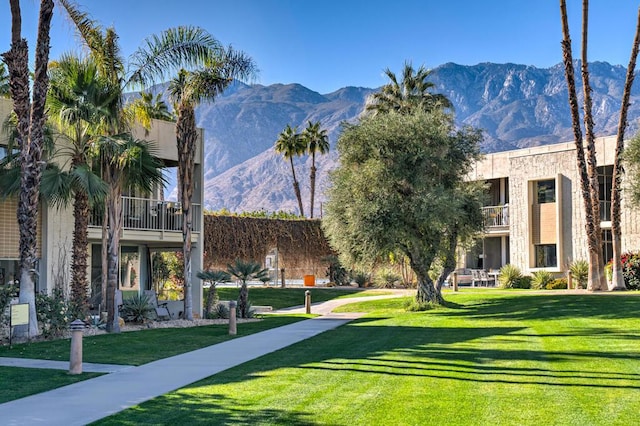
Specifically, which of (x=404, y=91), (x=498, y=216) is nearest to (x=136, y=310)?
(x=498, y=216)

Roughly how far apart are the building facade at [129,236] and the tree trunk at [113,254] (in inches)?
68.0

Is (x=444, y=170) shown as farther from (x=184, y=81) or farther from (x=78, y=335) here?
(x=78, y=335)

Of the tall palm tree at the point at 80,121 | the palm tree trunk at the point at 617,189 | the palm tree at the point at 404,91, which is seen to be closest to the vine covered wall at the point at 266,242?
the palm tree at the point at 404,91

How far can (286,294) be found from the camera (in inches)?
1469

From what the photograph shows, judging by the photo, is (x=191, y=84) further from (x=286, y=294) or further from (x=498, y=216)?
(x=498, y=216)

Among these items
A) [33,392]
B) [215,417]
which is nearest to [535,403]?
[215,417]

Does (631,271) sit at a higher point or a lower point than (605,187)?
lower

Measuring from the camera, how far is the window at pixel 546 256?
125 ft


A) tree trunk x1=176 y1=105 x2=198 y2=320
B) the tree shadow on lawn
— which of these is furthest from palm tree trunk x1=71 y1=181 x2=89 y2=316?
the tree shadow on lawn

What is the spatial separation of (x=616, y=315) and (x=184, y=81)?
14.3 meters

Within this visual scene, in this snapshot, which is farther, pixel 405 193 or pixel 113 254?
pixel 405 193

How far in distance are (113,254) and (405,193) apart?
404 inches

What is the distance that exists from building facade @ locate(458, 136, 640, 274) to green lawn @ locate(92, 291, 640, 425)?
58.8ft

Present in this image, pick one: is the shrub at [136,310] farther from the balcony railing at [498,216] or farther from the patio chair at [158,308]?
the balcony railing at [498,216]
